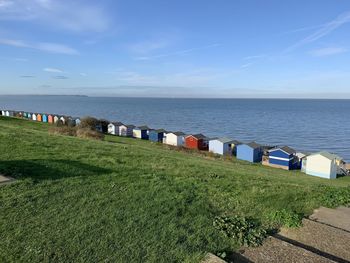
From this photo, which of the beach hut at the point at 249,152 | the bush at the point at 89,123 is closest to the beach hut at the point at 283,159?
the beach hut at the point at 249,152

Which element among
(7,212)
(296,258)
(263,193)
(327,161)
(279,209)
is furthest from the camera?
(327,161)

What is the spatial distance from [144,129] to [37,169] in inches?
1539

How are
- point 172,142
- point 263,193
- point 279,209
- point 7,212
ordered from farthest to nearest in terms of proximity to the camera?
point 172,142 < point 263,193 < point 279,209 < point 7,212

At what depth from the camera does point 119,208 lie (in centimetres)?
489

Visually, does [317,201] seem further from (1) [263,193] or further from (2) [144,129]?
(2) [144,129]

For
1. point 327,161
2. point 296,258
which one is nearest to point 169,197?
point 296,258

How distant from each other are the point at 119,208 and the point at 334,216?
142 inches

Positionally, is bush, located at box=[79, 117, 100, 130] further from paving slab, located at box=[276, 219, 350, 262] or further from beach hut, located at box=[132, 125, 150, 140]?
paving slab, located at box=[276, 219, 350, 262]

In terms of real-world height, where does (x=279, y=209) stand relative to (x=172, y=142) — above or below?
above

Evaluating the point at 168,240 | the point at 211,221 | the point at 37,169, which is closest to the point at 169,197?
the point at 211,221

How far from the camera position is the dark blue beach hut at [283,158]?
3119cm

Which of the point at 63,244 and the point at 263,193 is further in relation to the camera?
the point at 263,193

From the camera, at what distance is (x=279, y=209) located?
524 centimetres

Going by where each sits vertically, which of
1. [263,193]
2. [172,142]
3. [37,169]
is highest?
[37,169]
